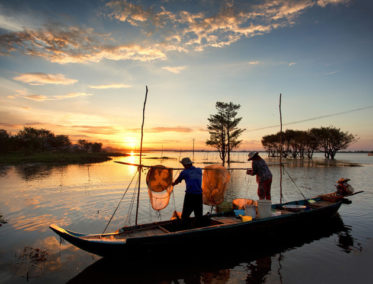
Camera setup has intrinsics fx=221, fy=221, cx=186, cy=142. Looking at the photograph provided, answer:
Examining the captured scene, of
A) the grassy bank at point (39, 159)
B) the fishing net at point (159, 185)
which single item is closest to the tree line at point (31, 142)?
the grassy bank at point (39, 159)

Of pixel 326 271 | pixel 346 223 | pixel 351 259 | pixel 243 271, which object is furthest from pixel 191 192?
pixel 346 223

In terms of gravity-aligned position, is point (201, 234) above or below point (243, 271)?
above

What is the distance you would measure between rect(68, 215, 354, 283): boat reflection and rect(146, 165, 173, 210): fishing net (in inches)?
78.9

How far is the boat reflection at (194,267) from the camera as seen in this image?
540cm

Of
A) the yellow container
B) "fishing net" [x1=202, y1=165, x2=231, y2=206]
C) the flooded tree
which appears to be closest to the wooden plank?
the yellow container

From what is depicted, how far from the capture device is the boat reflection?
540 centimetres

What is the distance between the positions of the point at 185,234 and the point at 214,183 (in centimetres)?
287

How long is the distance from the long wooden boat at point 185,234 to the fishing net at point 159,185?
80 centimetres

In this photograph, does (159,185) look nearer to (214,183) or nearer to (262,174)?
(214,183)

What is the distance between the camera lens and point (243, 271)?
19.1 ft

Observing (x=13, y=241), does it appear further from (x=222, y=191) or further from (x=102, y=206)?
(x=222, y=191)

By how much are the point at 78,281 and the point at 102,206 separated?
23.9 feet

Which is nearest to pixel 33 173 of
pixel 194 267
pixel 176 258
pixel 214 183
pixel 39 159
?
pixel 39 159

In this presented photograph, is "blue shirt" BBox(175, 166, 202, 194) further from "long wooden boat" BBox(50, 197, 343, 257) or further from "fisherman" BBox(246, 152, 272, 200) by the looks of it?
"fisherman" BBox(246, 152, 272, 200)
